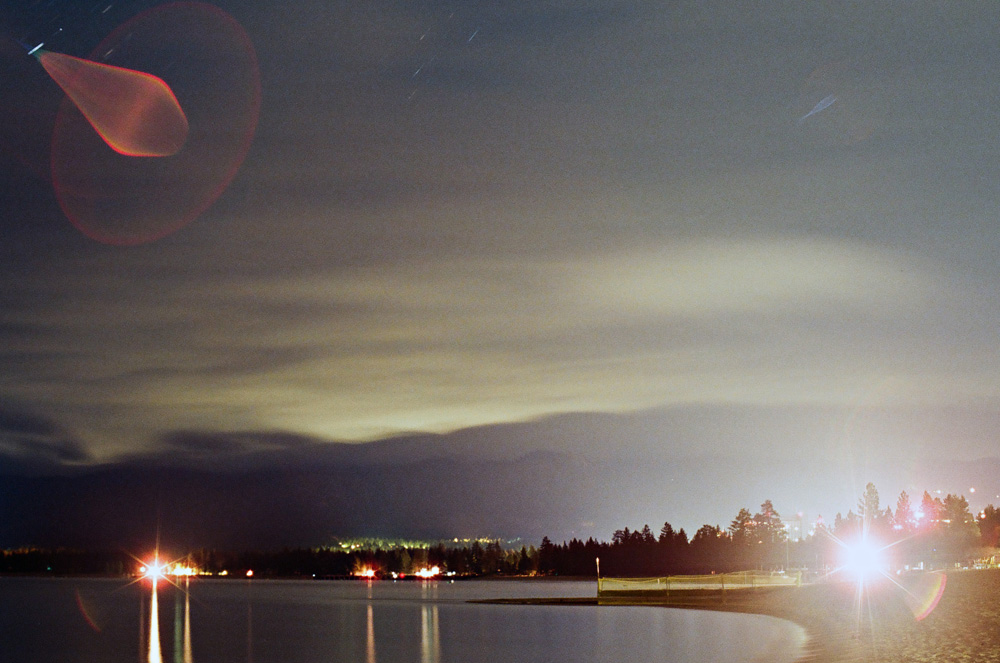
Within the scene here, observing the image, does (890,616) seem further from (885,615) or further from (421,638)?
(421,638)

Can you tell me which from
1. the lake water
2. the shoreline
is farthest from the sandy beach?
the lake water

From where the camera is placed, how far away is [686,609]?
8769cm

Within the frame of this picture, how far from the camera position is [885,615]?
177ft

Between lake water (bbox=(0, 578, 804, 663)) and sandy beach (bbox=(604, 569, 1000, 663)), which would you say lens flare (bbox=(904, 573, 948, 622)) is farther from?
lake water (bbox=(0, 578, 804, 663))

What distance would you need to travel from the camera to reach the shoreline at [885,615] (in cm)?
3928

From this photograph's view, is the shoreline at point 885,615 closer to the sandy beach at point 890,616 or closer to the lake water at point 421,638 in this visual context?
the sandy beach at point 890,616

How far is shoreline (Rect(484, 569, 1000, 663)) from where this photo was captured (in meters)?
39.3

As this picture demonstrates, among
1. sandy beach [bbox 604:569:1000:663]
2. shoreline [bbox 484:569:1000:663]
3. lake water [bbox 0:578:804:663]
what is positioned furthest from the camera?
lake water [bbox 0:578:804:663]

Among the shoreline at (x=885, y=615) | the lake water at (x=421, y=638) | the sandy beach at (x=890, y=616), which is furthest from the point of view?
the lake water at (x=421, y=638)

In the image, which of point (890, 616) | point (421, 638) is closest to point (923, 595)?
point (890, 616)

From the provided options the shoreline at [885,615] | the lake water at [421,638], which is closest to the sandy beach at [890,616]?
the shoreline at [885,615]

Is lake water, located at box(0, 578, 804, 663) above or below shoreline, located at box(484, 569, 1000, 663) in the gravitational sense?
below

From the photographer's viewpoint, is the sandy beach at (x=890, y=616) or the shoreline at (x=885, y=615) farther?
the shoreline at (x=885, y=615)

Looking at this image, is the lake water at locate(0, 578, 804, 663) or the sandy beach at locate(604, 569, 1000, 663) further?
the lake water at locate(0, 578, 804, 663)
